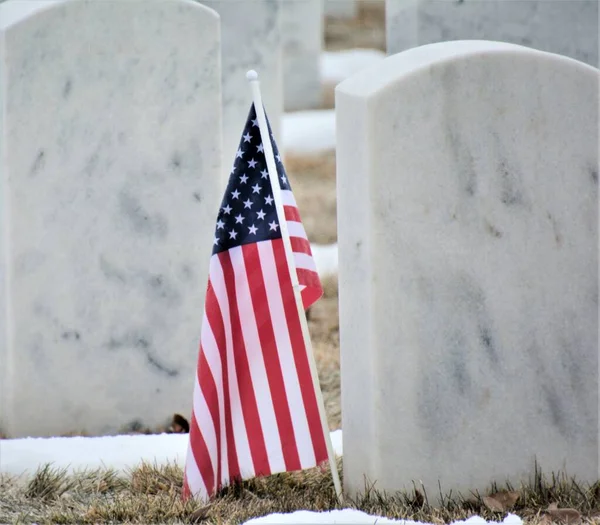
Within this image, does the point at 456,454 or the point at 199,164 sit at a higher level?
the point at 199,164

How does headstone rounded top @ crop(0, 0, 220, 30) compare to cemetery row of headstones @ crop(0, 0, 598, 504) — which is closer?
cemetery row of headstones @ crop(0, 0, 598, 504)

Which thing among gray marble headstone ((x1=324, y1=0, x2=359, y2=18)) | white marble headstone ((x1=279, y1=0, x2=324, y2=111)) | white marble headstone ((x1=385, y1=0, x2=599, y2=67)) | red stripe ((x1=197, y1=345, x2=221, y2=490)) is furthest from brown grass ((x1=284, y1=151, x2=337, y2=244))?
gray marble headstone ((x1=324, y1=0, x2=359, y2=18))

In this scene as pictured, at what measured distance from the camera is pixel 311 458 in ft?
12.2

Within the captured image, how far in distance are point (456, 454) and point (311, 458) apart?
1.48 feet

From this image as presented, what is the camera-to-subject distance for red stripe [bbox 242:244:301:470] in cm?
371

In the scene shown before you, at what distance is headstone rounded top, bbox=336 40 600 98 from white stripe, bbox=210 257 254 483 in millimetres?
701

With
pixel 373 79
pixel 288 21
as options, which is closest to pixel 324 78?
pixel 288 21

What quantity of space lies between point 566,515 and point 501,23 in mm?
2260

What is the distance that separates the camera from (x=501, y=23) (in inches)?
194

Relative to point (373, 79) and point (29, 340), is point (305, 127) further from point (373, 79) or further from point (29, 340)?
point (373, 79)

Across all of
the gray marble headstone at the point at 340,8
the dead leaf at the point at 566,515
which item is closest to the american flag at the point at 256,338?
the dead leaf at the point at 566,515

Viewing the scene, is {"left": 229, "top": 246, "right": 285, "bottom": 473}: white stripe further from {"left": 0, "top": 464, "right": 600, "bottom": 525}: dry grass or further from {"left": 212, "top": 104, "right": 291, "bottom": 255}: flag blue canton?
{"left": 0, "top": 464, "right": 600, "bottom": 525}: dry grass

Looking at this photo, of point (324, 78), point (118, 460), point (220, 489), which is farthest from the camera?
point (324, 78)

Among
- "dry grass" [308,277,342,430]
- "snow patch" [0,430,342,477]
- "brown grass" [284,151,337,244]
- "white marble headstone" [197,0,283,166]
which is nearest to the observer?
"snow patch" [0,430,342,477]
